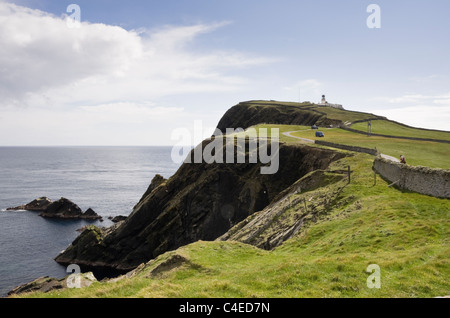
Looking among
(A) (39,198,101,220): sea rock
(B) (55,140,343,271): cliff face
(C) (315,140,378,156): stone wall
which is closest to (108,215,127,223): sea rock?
(A) (39,198,101,220): sea rock

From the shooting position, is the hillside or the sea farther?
the sea

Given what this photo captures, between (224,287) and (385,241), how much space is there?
1212cm

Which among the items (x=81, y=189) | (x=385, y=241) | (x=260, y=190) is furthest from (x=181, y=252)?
(x=81, y=189)

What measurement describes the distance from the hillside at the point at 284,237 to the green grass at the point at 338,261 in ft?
0.20

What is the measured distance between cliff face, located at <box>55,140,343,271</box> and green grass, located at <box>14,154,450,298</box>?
32331mm

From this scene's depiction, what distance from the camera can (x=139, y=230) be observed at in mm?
69375

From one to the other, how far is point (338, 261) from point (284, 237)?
534 inches

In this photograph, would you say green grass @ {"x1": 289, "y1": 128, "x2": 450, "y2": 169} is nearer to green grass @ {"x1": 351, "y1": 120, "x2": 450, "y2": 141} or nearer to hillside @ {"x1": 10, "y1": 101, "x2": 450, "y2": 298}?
hillside @ {"x1": 10, "y1": 101, "x2": 450, "y2": 298}

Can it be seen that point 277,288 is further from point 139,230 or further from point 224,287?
point 139,230

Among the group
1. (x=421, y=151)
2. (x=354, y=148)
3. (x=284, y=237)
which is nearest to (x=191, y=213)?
(x=354, y=148)

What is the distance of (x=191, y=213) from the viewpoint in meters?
66.3

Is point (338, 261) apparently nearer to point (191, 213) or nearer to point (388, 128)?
point (191, 213)

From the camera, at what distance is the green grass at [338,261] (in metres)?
13.7

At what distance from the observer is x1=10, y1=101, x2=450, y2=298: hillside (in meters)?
14.4
